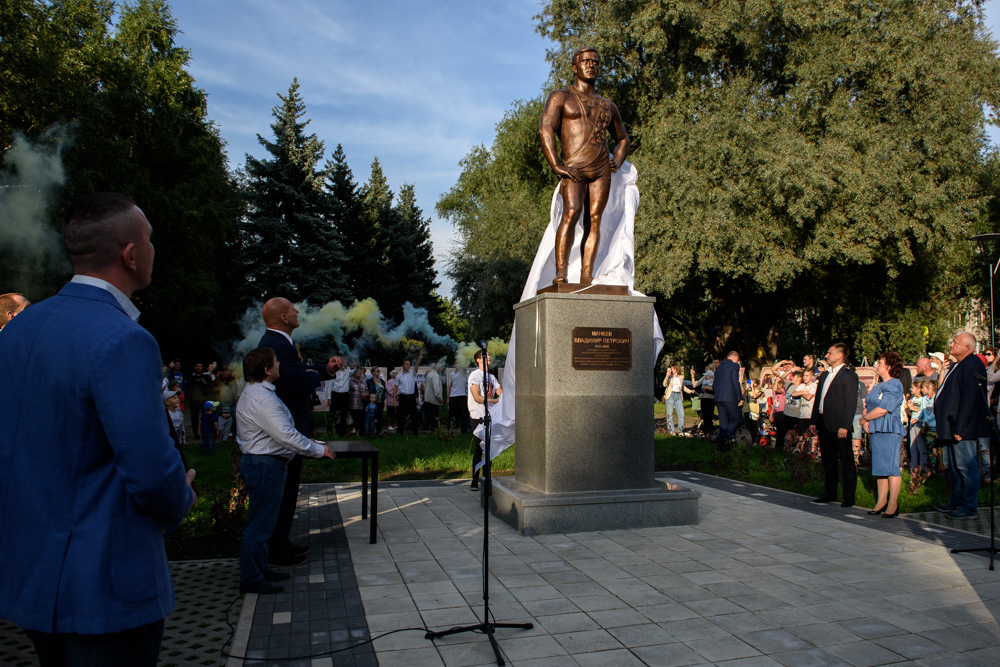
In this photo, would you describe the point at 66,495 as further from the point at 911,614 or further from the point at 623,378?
the point at 623,378

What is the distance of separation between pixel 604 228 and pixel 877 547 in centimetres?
450

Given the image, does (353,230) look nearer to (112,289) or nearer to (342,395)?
(342,395)

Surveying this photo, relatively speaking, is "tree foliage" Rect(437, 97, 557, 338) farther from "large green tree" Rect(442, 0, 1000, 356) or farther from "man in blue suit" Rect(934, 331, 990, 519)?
"man in blue suit" Rect(934, 331, 990, 519)

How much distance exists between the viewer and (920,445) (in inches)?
455

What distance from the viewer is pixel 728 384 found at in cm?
1416

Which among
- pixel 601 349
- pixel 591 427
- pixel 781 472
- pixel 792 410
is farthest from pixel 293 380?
pixel 792 410

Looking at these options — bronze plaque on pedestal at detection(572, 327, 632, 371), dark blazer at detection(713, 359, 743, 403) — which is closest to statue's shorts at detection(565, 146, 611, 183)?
bronze plaque on pedestal at detection(572, 327, 632, 371)

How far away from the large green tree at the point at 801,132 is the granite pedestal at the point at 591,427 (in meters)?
14.0

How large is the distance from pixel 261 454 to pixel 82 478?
11.4 feet

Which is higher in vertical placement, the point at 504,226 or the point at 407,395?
the point at 504,226

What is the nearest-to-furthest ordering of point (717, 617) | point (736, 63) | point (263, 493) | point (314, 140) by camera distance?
point (717, 617), point (263, 493), point (736, 63), point (314, 140)

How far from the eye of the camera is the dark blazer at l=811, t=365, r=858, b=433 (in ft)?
28.6

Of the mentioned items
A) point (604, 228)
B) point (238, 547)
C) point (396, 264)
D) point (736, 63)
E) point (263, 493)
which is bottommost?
point (238, 547)

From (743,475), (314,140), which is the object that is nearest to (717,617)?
(743,475)
